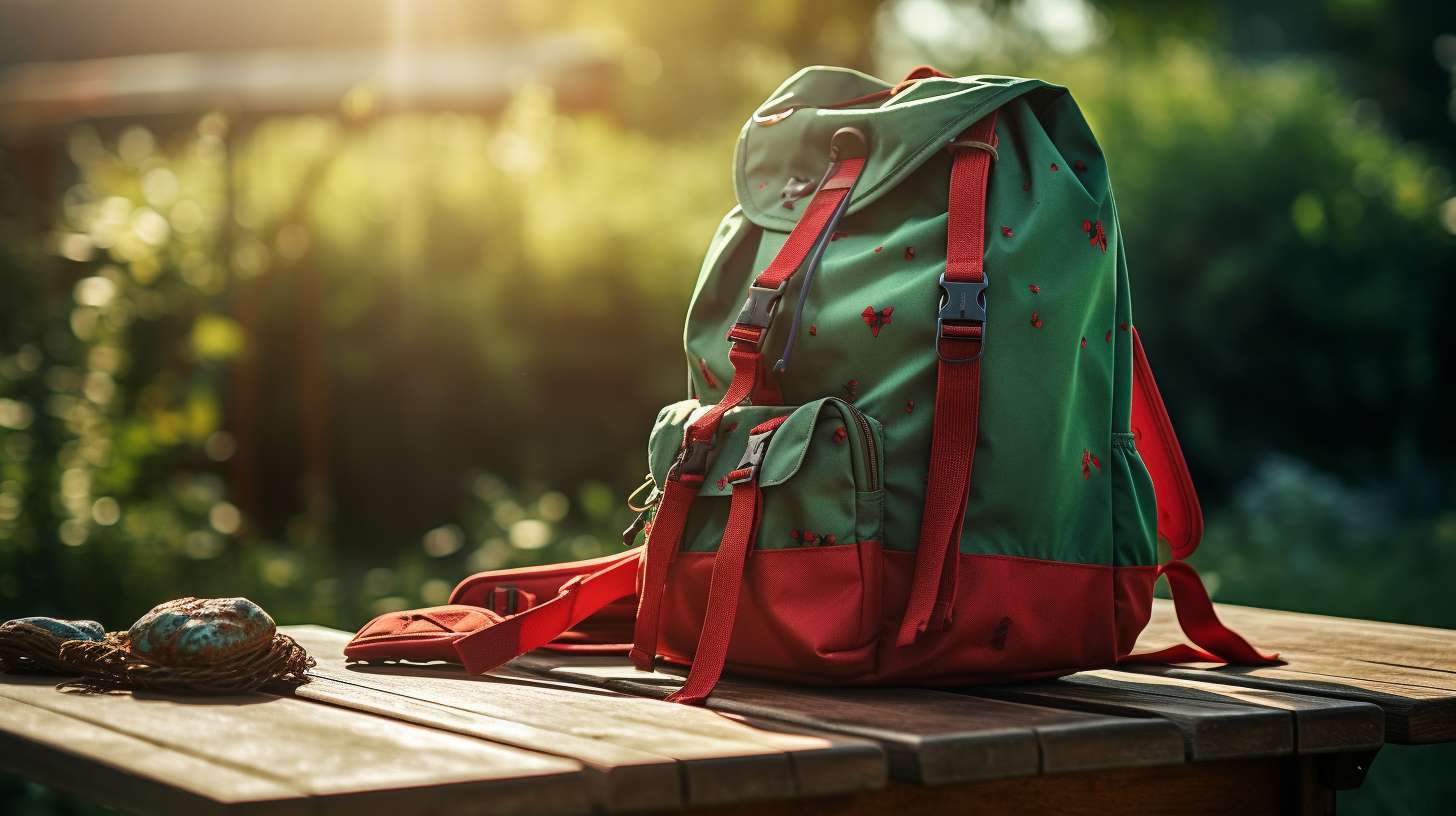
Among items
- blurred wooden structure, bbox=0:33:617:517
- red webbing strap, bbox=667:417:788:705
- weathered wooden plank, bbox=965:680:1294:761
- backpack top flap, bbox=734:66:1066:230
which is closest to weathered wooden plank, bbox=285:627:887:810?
red webbing strap, bbox=667:417:788:705

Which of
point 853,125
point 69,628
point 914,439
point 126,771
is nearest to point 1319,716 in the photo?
point 914,439

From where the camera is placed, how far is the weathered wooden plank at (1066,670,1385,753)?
2049mm

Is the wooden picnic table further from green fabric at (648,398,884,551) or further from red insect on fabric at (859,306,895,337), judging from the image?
red insect on fabric at (859,306,895,337)

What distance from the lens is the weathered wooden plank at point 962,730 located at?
5.83ft

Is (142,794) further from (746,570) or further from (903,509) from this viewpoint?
(903,509)

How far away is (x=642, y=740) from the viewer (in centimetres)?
178

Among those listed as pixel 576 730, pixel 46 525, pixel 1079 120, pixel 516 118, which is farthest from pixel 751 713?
pixel 516 118

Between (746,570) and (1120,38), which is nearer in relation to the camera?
(746,570)

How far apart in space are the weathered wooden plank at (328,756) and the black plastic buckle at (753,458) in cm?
58

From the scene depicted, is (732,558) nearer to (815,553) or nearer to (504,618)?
(815,553)

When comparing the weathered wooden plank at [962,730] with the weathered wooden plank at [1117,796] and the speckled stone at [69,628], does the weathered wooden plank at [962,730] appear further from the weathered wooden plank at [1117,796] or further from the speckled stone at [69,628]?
the speckled stone at [69,628]

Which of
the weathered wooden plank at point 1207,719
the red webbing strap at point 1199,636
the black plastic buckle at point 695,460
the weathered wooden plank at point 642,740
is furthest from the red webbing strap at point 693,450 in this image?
the red webbing strap at point 1199,636

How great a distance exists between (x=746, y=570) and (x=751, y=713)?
28 centimetres

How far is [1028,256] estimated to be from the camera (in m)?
2.22
